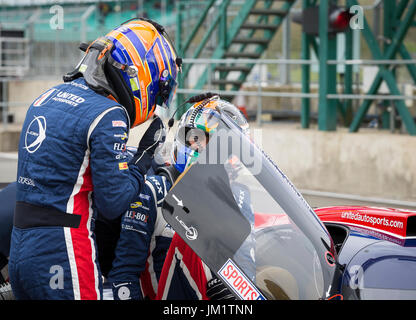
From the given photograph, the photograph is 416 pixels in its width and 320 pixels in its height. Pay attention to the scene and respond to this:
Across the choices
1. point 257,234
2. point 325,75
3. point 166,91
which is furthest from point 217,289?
point 325,75

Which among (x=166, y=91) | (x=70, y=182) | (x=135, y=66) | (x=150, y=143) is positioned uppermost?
(x=135, y=66)

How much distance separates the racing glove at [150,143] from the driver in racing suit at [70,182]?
150mm

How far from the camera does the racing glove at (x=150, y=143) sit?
3034 millimetres

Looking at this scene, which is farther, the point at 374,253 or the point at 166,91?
the point at 166,91

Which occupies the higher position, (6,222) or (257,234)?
(257,234)

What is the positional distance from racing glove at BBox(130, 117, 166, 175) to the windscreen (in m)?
0.59

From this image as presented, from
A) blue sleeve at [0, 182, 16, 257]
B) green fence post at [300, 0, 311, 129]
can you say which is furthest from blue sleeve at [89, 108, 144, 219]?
green fence post at [300, 0, 311, 129]

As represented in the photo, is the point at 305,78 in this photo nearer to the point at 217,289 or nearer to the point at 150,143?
the point at 150,143

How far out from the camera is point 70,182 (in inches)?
108

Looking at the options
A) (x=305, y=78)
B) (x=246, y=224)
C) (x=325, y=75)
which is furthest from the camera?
(x=305, y=78)

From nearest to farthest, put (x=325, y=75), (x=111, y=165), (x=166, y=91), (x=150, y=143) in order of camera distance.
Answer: (x=111, y=165) → (x=150, y=143) → (x=166, y=91) → (x=325, y=75)

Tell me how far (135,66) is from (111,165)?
0.50 meters

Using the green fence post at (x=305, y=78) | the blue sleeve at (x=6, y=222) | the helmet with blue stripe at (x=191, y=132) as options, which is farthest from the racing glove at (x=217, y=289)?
the green fence post at (x=305, y=78)

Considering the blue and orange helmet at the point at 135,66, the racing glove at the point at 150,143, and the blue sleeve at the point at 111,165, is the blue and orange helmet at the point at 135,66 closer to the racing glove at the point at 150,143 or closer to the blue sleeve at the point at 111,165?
the racing glove at the point at 150,143
